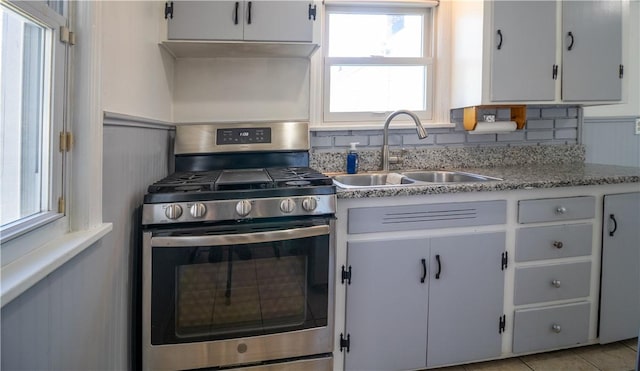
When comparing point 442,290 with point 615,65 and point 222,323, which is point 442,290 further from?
point 615,65

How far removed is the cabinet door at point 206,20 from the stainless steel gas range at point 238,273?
712mm

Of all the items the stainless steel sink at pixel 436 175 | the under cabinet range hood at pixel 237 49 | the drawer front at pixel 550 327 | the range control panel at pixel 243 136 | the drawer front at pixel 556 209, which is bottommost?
the drawer front at pixel 550 327

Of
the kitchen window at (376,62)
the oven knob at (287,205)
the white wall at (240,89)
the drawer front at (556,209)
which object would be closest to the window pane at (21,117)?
the oven knob at (287,205)

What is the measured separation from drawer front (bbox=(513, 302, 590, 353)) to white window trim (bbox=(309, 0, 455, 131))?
3.79ft

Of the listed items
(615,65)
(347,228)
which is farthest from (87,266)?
(615,65)

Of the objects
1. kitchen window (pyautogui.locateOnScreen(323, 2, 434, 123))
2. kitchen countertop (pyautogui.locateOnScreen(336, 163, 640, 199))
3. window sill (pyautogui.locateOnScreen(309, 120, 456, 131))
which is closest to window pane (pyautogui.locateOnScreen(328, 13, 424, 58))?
kitchen window (pyautogui.locateOnScreen(323, 2, 434, 123))

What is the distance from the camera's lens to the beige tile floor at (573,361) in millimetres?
1907

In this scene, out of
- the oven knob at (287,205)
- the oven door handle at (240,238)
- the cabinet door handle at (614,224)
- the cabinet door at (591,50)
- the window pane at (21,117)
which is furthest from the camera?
→ the cabinet door at (591,50)

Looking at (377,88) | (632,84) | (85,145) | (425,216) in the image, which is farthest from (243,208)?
(632,84)

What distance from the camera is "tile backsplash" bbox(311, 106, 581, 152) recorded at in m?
2.37

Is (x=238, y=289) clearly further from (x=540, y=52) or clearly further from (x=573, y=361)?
(x=540, y=52)

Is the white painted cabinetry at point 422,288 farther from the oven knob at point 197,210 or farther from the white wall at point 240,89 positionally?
the white wall at point 240,89

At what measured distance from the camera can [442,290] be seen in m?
1.79

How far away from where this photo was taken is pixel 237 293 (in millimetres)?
1515
